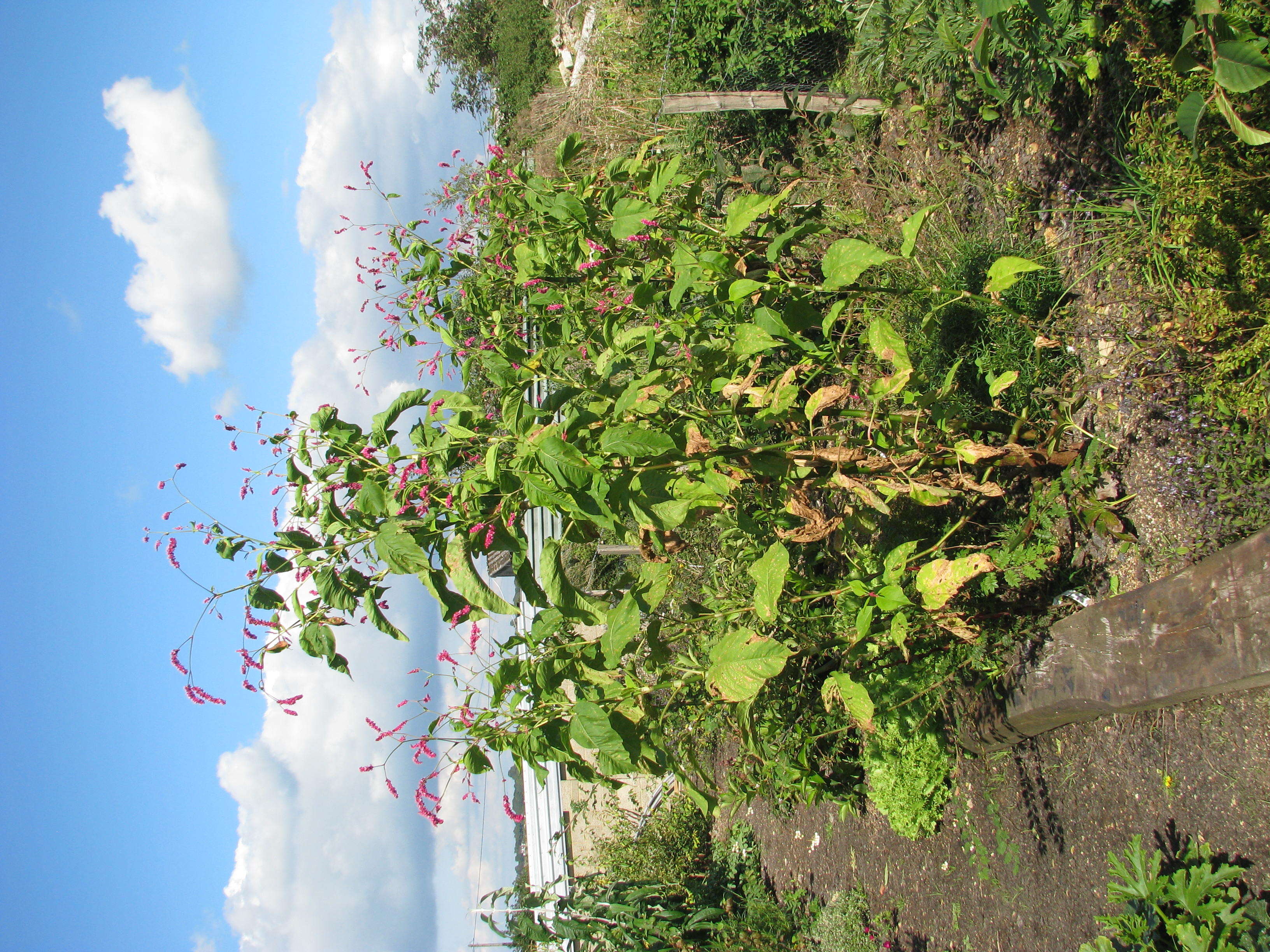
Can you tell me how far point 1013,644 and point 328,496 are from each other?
251 centimetres

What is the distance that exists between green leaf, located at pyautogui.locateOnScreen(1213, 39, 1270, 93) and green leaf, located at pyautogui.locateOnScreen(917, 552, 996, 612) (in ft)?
3.95

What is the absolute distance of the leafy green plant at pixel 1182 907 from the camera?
1919mm

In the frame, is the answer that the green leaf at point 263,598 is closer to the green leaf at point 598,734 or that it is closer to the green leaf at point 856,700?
the green leaf at point 598,734

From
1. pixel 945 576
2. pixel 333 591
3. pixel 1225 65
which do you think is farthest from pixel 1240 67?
pixel 333 591

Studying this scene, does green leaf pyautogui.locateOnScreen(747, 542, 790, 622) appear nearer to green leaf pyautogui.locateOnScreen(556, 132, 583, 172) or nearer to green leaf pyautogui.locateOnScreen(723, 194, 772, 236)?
green leaf pyautogui.locateOnScreen(723, 194, 772, 236)

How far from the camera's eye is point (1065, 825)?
105 inches

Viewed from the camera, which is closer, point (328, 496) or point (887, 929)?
point (328, 496)

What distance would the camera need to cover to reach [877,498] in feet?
7.04

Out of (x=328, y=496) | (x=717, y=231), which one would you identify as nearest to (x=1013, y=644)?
(x=717, y=231)

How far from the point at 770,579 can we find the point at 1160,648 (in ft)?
3.83

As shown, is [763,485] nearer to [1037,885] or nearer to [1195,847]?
[1195,847]

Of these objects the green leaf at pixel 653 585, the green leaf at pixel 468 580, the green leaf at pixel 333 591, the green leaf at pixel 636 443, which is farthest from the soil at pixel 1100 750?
the green leaf at pixel 333 591

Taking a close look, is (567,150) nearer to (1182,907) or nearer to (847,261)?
(847,261)

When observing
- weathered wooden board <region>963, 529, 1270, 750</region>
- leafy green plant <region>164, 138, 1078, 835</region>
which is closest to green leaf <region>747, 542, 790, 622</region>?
leafy green plant <region>164, 138, 1078, 835</region>
